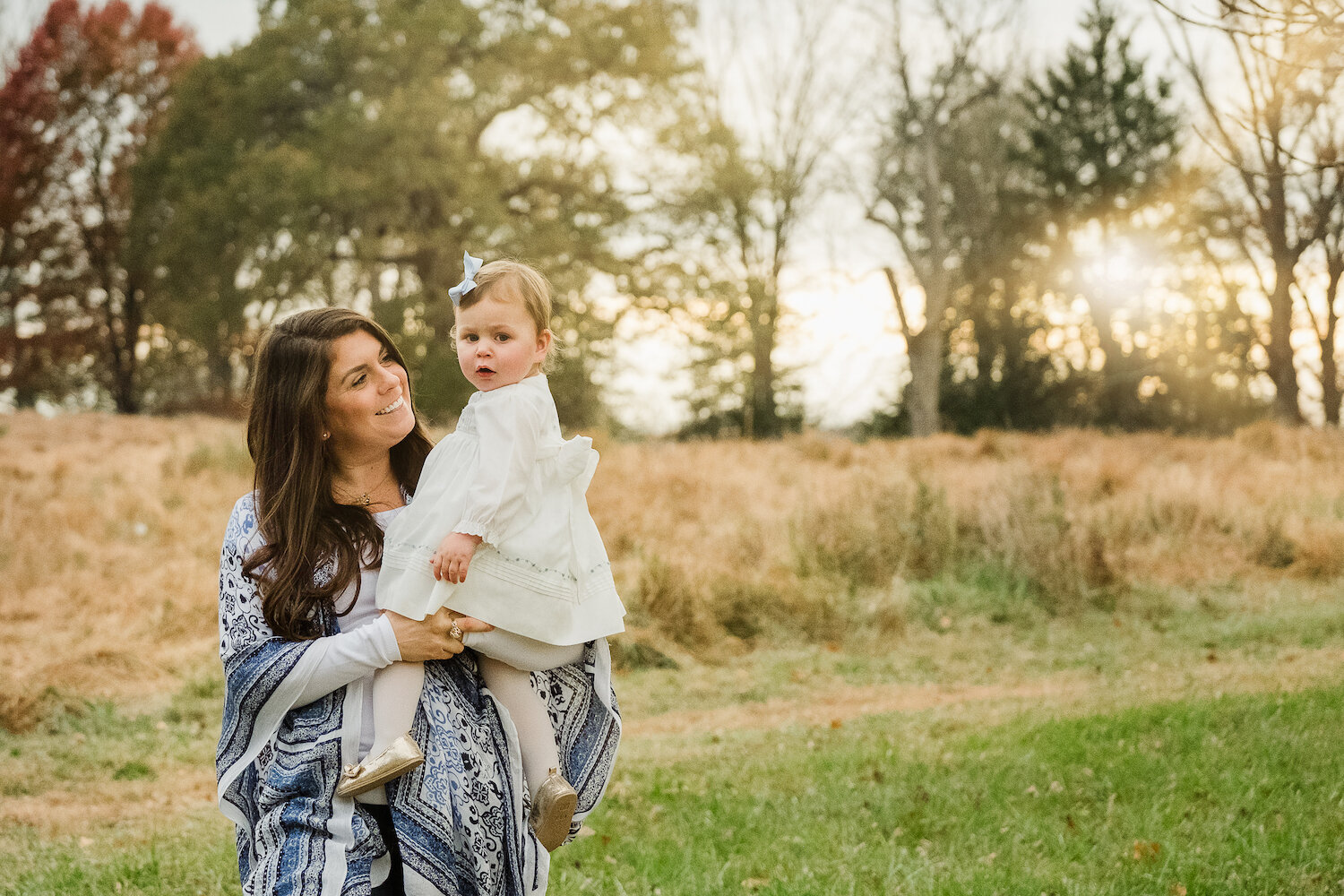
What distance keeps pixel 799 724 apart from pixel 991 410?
20.7m

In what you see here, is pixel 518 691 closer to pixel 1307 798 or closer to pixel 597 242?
pixel 1307 798

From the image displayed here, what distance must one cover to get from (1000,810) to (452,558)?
11.1 ft

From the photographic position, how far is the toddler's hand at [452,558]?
2.20 metres

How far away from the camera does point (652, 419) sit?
2273cm

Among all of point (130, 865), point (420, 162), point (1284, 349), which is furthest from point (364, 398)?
point (1284, 349)

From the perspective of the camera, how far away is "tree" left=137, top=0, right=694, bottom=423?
19.1m

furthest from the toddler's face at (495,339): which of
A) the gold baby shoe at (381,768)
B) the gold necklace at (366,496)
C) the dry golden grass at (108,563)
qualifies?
the dry golden grass at (108,563)

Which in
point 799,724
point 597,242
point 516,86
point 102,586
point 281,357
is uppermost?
point 516,86

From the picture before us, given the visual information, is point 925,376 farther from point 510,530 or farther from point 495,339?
point 510,530

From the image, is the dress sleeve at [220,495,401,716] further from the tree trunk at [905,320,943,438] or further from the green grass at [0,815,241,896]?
the tree trunk at [905,320,943,438]

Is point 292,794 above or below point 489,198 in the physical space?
below

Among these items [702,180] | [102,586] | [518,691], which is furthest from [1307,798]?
[702,180]

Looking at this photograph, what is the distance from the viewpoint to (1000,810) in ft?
15.4

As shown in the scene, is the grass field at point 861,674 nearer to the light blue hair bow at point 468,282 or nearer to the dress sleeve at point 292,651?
the dress sleeve at point 292,651
